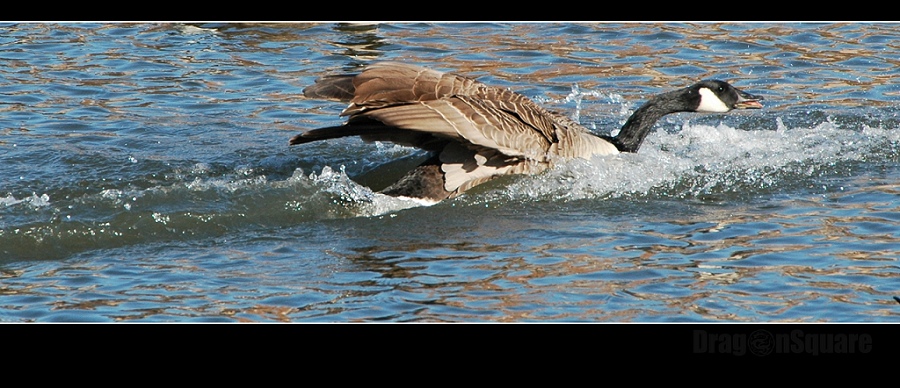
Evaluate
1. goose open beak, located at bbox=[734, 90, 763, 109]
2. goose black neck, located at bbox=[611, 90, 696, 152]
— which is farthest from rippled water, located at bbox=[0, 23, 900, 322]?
goose open beak, located at bbox=[734, 90, 763, 109]

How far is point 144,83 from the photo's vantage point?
12.0m

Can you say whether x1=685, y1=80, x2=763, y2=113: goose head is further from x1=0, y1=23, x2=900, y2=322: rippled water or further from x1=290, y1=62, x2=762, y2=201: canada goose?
x1=290, y1=62, x2=762, y2=201: canada goose

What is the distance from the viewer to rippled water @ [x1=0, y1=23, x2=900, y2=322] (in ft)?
19.5

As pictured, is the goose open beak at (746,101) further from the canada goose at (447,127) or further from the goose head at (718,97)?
the canada goose at (447,127)

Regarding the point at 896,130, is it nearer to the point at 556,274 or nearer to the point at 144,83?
the point at 556,274

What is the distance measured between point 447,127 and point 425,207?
0.71 metres

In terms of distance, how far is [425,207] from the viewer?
7.90 metres

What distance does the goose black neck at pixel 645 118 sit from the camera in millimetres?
9047

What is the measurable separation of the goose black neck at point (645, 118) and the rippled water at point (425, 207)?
0.63 ft

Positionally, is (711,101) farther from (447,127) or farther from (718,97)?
(447,127)

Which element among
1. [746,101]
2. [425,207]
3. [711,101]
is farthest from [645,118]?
[425,207]

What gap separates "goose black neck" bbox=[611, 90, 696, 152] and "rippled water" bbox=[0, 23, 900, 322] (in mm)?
193

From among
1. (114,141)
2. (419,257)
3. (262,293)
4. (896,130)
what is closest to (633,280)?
(419,257)

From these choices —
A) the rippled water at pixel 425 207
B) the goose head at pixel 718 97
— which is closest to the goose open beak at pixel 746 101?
the goose head at pixel 718 97
